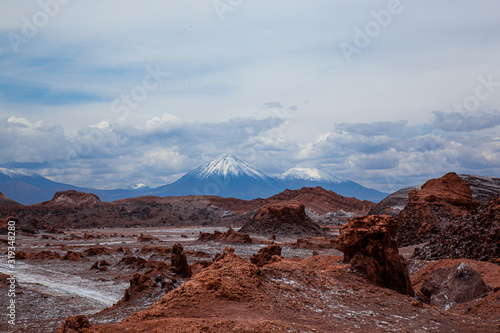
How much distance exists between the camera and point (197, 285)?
7.05 metres

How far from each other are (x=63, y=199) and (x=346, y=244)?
88.3 metres

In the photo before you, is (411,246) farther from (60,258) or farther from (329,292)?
(60,258)

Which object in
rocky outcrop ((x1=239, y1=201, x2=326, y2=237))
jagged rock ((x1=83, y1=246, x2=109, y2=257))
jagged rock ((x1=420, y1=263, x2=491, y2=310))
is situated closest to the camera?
jagged rock ((x1=420, y1=263, x2=491, y2=310))

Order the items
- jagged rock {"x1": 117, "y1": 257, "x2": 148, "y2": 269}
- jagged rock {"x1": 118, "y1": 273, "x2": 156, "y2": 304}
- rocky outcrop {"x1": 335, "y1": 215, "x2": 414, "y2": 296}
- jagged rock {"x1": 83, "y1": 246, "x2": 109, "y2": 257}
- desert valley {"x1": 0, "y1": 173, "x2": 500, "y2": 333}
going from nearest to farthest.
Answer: desert valley {"x1": 0, "y1": 173, "x2": 500, "y2": 333} → rocky outcrop {"x1": 335, "y1": 215, "x2": 414, "y2": 296} → jagged rock {"x1": 118, "y1": 273, "x2": 156, "y2": 304} → jagged rock {"x1": 117, "y1": 257, "x2": 148, "y2": 269} → jagged rock {"x1": 83, "y1": 246, "x2": 109, "y2": 257}

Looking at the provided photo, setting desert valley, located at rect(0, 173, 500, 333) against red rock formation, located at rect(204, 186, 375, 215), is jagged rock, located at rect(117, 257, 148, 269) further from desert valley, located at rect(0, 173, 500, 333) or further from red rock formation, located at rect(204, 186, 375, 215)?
red rock formation, located at rect(204, 186, 375, 215)

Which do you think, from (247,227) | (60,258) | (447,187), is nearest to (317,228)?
(247,227)

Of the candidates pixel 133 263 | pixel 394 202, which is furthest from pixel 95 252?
pixel 394 202

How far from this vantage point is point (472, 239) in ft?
52.0

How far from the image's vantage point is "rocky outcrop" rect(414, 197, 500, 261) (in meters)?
14.8

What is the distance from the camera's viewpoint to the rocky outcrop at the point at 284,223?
130ft

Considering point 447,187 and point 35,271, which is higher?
point 447,187

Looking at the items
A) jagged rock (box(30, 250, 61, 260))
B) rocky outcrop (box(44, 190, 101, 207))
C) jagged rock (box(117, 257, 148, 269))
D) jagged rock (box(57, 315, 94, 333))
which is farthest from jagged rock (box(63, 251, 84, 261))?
rocky outcrop (box(44, 190, 101, 207))

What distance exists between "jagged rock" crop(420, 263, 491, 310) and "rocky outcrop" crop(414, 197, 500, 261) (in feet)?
10.5

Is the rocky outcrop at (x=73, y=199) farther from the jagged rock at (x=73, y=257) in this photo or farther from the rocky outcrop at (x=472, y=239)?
the rocky outcrop at (x=472, y=239)
